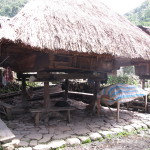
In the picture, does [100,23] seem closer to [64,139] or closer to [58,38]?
[58,38]

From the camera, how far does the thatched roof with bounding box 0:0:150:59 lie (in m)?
4.20

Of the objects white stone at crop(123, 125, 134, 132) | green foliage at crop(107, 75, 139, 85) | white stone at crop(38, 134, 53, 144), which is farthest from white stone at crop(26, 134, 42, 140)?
green foliage at crop(107, 75, 139, 85)

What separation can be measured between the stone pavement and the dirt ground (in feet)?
0.63

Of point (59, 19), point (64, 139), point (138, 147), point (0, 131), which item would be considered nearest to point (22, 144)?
point (0, 131)

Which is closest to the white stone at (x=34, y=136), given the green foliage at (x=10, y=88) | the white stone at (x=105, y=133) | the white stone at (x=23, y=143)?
the white stone at (x=23, y=143)

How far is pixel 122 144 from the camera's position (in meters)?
4.29

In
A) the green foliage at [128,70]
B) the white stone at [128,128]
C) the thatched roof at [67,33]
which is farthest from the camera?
the green foliage at [128,70]

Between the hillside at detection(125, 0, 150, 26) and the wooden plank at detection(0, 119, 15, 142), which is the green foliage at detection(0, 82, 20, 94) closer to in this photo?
the wooden plank at detection(0, 119, 15, 142)

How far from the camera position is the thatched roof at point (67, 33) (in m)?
4.20

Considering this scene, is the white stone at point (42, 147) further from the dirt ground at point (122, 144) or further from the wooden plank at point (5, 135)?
the wooden plank at point (5, 135)

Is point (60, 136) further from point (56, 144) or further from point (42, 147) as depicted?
point (42, 147)

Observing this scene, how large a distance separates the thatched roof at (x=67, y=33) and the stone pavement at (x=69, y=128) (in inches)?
88.4

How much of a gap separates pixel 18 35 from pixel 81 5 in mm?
3608

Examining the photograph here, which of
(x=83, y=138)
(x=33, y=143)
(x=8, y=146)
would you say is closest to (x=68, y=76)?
(x=83, y=138)
